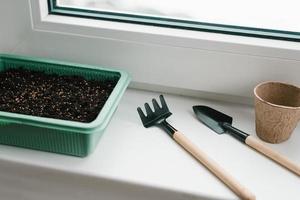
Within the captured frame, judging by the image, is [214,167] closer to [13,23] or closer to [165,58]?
[165,58]

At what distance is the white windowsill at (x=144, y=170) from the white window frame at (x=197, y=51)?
0.31ft

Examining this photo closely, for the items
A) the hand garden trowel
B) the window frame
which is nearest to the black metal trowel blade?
the hand garden trowel

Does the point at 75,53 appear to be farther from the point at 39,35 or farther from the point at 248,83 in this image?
the point at 248,83

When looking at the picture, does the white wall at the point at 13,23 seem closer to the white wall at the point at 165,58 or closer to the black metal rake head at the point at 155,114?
the white wall at the point at 165,58

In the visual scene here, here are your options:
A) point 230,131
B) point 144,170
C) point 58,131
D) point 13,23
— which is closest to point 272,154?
point 230,131

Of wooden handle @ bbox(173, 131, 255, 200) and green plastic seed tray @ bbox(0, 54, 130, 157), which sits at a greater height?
green plastic seed tray @ bbox(0, 54, 130, 157)

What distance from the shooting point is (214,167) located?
1.97ft

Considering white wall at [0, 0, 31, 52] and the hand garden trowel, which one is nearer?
the hand garden trowel

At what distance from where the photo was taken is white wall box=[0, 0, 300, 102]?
27.2 inches

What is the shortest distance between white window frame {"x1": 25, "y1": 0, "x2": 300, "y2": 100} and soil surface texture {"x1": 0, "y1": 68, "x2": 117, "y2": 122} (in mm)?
71

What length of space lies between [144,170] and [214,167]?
10 centimetres

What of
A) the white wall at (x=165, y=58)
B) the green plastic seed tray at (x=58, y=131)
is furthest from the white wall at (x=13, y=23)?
the green plastic seed tray at (x=58, y=131)

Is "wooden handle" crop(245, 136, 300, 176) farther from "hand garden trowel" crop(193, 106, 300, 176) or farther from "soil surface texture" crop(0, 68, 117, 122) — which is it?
"soil surface texture" crop(0, 68, 117, 122)

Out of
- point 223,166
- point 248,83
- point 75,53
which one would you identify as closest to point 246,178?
point 223,166
